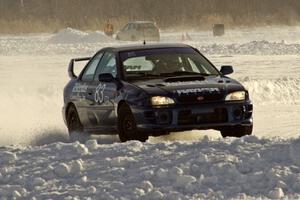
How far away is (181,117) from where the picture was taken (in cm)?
1159

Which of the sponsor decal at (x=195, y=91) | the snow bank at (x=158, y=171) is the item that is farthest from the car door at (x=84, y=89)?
the snow bank at (x=158, y=171)

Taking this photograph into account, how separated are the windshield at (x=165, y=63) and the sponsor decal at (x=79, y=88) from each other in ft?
2.54

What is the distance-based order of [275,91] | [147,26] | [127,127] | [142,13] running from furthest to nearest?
[142,13]
[147,26]
[275,91]
[127,127]

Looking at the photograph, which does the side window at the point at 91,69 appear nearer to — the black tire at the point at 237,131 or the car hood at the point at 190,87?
the car hood at the point at 190,87

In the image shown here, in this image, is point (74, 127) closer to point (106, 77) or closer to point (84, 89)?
point (84, 89)

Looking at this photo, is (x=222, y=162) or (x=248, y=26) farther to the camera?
(x=248, y=26)

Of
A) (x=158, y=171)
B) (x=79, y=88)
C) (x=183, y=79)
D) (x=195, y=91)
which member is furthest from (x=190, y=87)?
(x=158, y=171)

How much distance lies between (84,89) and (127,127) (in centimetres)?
166

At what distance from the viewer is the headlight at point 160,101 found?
1156 cm

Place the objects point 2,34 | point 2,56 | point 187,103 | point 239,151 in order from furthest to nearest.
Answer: point 2,34 < point 2,56 < point 187,103 < point 239,151

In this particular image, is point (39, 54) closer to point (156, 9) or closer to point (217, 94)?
point (217, 94)

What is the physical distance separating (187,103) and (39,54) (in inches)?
1288

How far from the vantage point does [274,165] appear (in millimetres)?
8477

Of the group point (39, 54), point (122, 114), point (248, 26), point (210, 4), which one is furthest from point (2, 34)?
point (122, 114)
